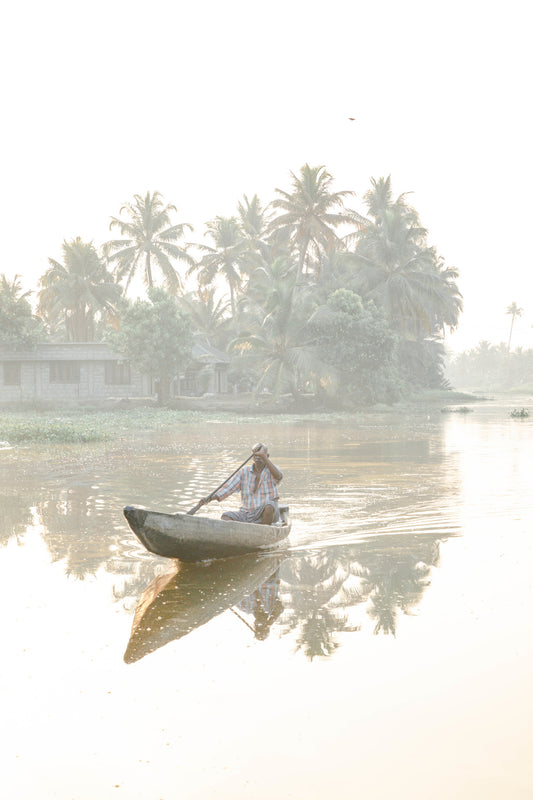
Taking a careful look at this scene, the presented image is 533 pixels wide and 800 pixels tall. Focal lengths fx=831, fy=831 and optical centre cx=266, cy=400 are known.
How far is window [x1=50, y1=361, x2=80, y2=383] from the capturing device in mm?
43438

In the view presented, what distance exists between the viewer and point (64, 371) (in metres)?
43.5

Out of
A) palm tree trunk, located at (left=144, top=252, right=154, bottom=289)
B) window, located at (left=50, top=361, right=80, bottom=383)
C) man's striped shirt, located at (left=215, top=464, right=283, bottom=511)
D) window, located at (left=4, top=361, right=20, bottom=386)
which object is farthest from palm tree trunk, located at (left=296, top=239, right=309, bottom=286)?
man's striped shirt, located at (left=215, top=464, right=283, bottom=511)

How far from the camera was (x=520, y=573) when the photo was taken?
8766 mm

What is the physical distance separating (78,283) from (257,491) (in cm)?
4319

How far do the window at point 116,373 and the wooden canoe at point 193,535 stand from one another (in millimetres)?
35074

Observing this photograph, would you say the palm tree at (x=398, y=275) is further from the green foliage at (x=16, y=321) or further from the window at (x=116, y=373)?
the green foliage at (x=16, y=321)

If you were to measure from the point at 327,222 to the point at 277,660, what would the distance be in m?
40.3

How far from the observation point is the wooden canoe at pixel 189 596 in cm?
682

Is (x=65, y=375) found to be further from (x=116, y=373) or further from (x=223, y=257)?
(x=223, y=257)

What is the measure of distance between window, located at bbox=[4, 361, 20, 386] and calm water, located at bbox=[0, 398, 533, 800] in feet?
103

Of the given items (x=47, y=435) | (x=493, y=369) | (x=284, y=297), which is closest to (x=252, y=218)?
(x=284, y=297)

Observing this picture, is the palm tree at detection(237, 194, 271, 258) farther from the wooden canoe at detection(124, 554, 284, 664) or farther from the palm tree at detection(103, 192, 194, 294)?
the wooden canoe at detection(124, 554, 284, 664)

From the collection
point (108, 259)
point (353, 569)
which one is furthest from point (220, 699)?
point (108, 259)

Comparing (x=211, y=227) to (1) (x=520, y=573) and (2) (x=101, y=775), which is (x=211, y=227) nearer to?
(1) (x=520, y=573)
